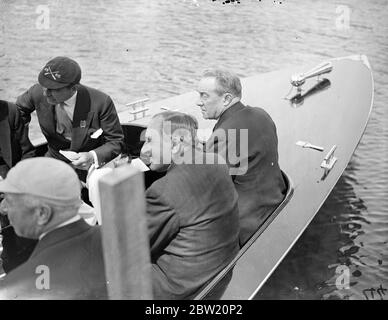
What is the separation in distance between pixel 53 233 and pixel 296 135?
3.03 metres

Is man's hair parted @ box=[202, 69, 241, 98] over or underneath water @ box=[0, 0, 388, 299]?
over

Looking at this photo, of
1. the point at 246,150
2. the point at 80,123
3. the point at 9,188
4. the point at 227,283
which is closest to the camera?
the point at 9,188

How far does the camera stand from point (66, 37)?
1149cm

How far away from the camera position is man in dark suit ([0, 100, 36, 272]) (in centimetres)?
330

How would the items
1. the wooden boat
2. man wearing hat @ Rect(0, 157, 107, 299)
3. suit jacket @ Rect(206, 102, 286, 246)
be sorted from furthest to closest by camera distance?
suit jacket @ Rect(206, 102, 286, 246)
the wooden boat
man wearing hat @ Rect(0, 157, 107, 299)

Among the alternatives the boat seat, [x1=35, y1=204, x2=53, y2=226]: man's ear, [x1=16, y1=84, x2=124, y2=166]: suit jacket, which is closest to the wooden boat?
the boat seat

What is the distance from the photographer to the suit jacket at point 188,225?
2.20 meters

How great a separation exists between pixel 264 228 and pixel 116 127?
4.60ft

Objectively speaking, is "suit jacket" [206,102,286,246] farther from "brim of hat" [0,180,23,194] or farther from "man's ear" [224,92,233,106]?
"brim of hat" [0,180,23,194]

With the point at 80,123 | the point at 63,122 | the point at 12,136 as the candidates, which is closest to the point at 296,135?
the point at 80,123

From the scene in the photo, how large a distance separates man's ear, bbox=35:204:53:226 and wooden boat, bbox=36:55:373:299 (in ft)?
3.02

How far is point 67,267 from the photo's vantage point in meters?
1.84

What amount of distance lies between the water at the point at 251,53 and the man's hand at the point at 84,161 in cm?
174

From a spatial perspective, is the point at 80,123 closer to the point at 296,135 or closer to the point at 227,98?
the point at 227,98
